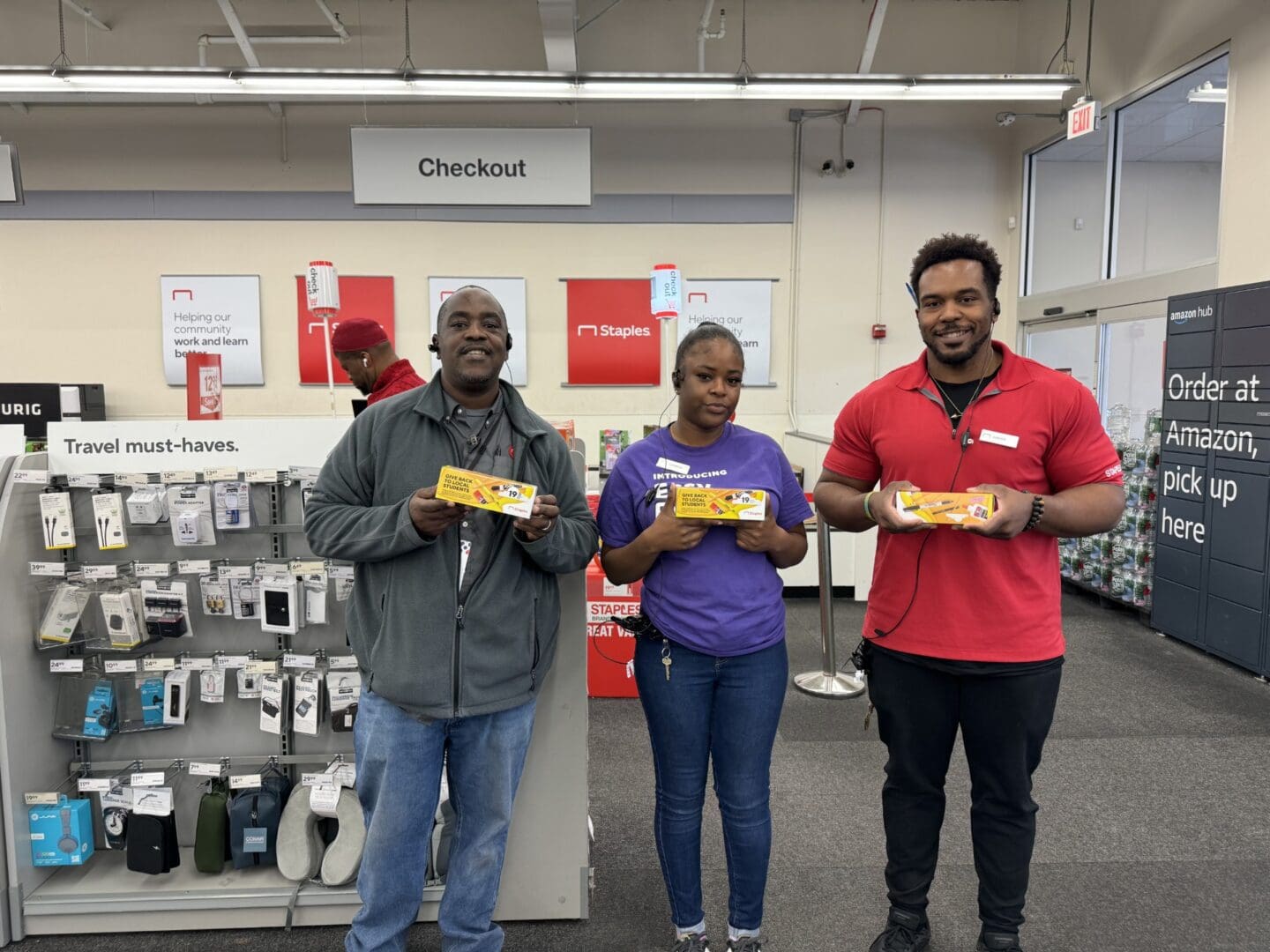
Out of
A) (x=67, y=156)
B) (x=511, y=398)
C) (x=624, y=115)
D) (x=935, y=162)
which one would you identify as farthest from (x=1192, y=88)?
(x=67, y=156)

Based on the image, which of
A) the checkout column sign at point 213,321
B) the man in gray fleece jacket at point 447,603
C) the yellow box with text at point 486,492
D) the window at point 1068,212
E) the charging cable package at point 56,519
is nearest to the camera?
the yellow box with text at point 486,492

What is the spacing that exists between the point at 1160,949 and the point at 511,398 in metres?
2.26

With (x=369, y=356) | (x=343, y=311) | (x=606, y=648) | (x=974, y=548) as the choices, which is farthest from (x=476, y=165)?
(x=974, y=548)

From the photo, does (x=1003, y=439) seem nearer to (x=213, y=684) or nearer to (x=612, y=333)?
(x=213, y=684)

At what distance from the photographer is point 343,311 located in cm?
688

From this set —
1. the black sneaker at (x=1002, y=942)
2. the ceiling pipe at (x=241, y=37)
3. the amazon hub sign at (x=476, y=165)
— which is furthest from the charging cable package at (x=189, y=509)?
the ceiling pipe at (x=241, y=37)

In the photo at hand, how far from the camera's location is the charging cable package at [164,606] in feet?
7.17

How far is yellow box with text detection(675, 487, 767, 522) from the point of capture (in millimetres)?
1690

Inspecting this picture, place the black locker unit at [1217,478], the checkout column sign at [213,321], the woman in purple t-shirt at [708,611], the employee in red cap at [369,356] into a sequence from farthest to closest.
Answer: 1. the checkout column sign at [213,321]
2. the black locker unit at [1217,478]
3. the employee in red cap at [369,356]
4. the woman in purple t-shirt at [708,611]

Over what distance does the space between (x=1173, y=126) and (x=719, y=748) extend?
626 centimetres

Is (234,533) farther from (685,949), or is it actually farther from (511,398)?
(685,949)

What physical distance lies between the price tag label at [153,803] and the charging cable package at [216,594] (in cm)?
52

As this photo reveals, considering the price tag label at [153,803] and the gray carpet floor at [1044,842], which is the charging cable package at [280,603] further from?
the gray carpet floor at [1044,842]

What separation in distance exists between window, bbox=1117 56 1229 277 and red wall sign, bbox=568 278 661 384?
145 inches
